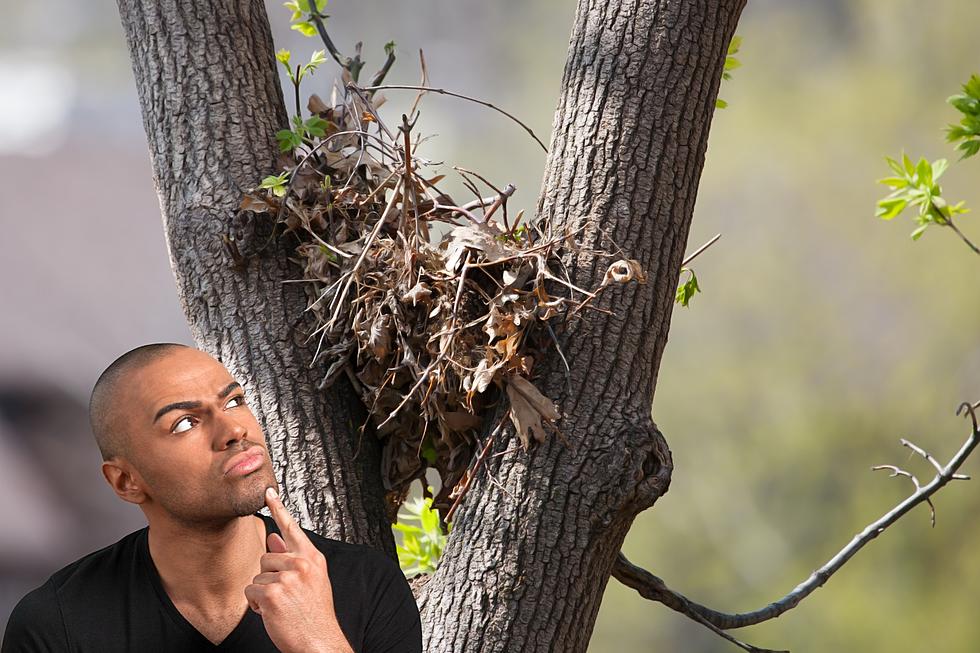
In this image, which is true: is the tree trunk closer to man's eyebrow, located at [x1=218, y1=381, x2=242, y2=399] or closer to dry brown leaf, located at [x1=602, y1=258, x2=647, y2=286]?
dry brown leaf, located at [x1=602, y1=258, x2=647, y2=286]

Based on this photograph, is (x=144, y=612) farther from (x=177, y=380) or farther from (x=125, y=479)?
(x=177, y=380)

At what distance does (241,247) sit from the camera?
1.23 m

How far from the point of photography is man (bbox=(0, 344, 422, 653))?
962 mm

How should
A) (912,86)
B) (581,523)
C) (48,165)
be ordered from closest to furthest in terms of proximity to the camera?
(581,523), (48,165), (912,86)

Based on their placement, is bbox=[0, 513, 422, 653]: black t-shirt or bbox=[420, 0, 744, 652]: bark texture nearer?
bbox=[0, 513, 422, 653]: black t-shirt

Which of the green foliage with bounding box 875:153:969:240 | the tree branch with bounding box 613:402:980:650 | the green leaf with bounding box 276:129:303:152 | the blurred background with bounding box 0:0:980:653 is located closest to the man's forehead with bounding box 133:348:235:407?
the green leaf with bounding box 276:129:303:152

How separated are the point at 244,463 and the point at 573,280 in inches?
17.3

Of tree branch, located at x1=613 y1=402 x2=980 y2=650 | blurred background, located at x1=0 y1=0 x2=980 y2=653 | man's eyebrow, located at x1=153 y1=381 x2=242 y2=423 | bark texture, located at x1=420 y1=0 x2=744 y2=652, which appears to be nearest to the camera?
man's eyebrow, located at x1=153 y1=381 x2=242 y2=423

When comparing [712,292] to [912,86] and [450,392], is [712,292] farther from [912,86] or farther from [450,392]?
[450,392]

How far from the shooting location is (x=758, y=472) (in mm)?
3463

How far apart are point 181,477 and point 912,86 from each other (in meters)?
3.20

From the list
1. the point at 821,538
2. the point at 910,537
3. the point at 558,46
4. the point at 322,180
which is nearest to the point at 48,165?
the point at 558,46

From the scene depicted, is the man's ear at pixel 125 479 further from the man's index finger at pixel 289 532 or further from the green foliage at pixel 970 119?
the green foliage at pixel 970 119

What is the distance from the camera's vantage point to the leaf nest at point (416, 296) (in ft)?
3.76
